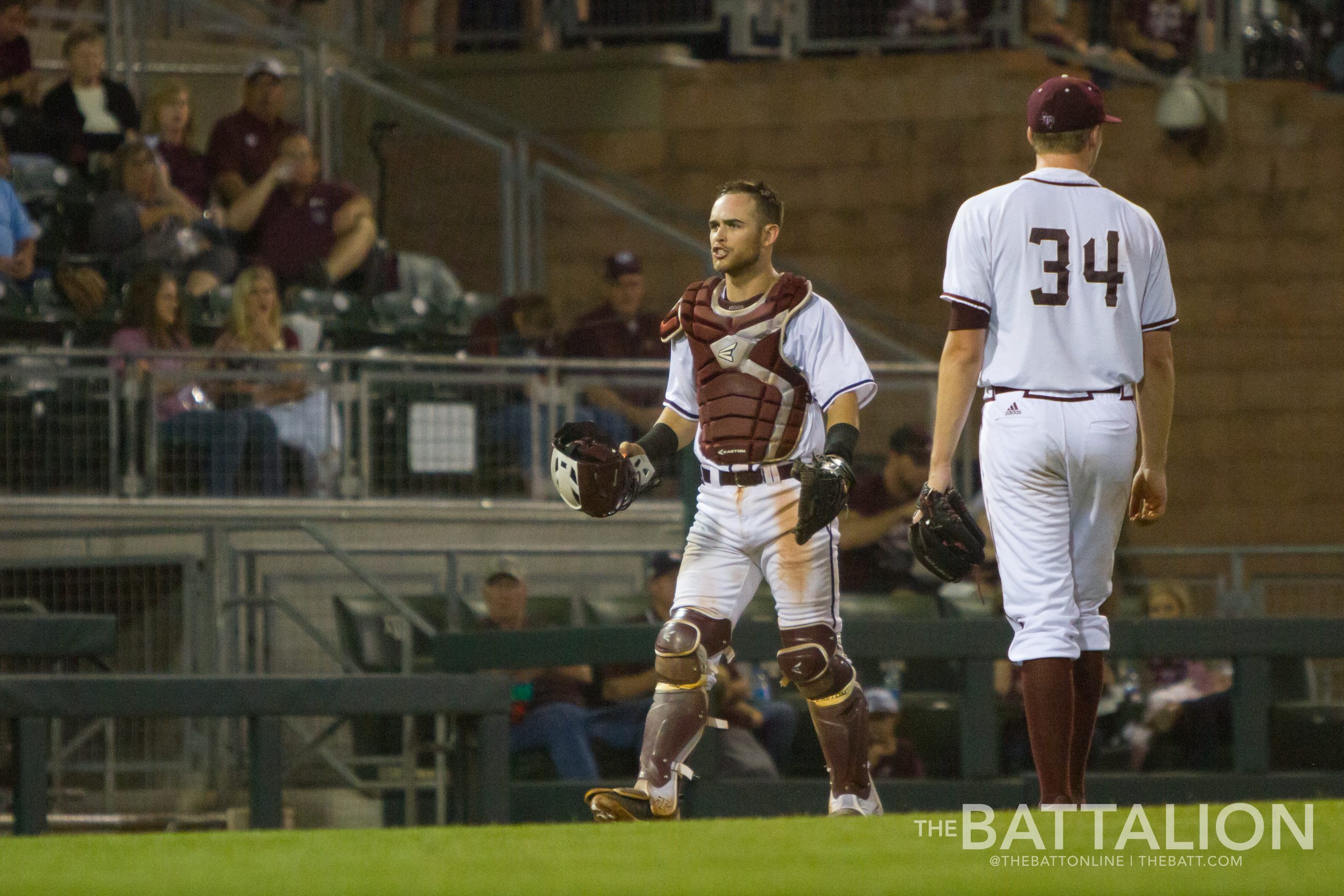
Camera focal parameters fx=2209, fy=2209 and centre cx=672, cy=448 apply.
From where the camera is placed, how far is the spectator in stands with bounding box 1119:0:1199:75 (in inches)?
606

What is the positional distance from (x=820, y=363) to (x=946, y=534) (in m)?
0.89

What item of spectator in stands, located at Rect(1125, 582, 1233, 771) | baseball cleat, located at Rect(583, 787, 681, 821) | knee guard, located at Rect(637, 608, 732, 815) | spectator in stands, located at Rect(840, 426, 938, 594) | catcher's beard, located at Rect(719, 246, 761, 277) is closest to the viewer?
baseball cleat, located at Rect(583, 787, 681, 821)

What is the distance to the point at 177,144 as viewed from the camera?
1328 centimetres

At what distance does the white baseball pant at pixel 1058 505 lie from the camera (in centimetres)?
595

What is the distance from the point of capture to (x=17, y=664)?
34.3 feet

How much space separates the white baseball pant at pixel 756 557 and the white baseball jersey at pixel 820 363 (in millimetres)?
124

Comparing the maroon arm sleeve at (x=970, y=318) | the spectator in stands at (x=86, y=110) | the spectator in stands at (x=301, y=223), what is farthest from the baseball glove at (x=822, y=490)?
the spectator in stands at (x=86, y=110)

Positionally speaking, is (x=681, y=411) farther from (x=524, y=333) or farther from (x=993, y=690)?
(x=524, y=333)

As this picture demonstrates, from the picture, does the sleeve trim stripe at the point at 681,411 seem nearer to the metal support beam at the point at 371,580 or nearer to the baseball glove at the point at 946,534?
the baseball glove at the point at 946,534

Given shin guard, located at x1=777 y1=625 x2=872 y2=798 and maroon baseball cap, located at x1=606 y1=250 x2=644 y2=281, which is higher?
maroon baseball cap, located at x1=606 y1=250 x2=644 y2=281

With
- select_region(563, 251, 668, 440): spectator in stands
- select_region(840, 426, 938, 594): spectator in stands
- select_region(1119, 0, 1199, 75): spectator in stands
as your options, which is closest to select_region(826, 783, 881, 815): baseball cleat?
select_region(840, 426, 938, 594): spectator in stands

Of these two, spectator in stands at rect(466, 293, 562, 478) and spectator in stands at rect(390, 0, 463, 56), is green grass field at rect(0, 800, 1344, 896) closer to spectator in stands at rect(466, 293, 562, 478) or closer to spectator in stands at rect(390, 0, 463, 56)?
spectator in stands at rect(466, 293, 562, 478)

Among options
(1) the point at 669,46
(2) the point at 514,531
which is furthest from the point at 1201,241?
(2) the point at 514,531

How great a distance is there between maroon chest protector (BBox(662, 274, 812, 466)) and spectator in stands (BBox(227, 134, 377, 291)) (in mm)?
6519
